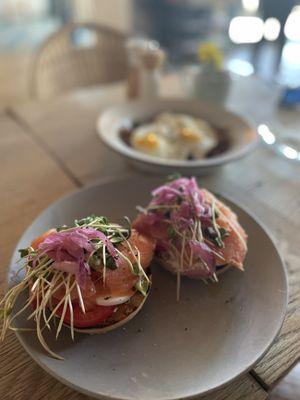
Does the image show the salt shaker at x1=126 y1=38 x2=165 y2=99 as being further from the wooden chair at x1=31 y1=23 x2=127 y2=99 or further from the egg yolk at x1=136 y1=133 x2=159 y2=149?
the wooden chair at x1=31 y1=23 x2=127 y2=99

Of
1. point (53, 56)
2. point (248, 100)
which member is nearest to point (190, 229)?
point (248, 100)

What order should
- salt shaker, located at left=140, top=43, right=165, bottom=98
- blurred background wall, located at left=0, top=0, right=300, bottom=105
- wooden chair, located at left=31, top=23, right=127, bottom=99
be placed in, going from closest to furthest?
salt shaker, located at left=140, top=43, right=165, bottom=98, wooden chair, located at left=31, top=23, right=127, bottom=99, blurred background wall, located at left=0, top=0, right=300, bottom=105

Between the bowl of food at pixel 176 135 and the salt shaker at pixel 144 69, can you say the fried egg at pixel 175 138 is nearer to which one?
the bowl of food at pixel 176 135

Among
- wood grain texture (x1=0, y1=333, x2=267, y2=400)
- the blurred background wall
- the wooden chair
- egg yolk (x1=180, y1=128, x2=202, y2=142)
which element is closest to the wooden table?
wood grain texture (x1=0, y1=333, x2=267, y2=400)

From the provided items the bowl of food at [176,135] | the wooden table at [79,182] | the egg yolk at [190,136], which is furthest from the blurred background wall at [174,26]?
the egg yolk at [190,136]

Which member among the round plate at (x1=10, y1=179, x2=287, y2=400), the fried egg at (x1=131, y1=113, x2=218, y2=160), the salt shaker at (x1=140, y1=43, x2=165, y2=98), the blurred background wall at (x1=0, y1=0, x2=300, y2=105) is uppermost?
the salt shaker at (x1=140, y1=43, x2=165, y2=98)

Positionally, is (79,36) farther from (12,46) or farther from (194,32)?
(194,32)
